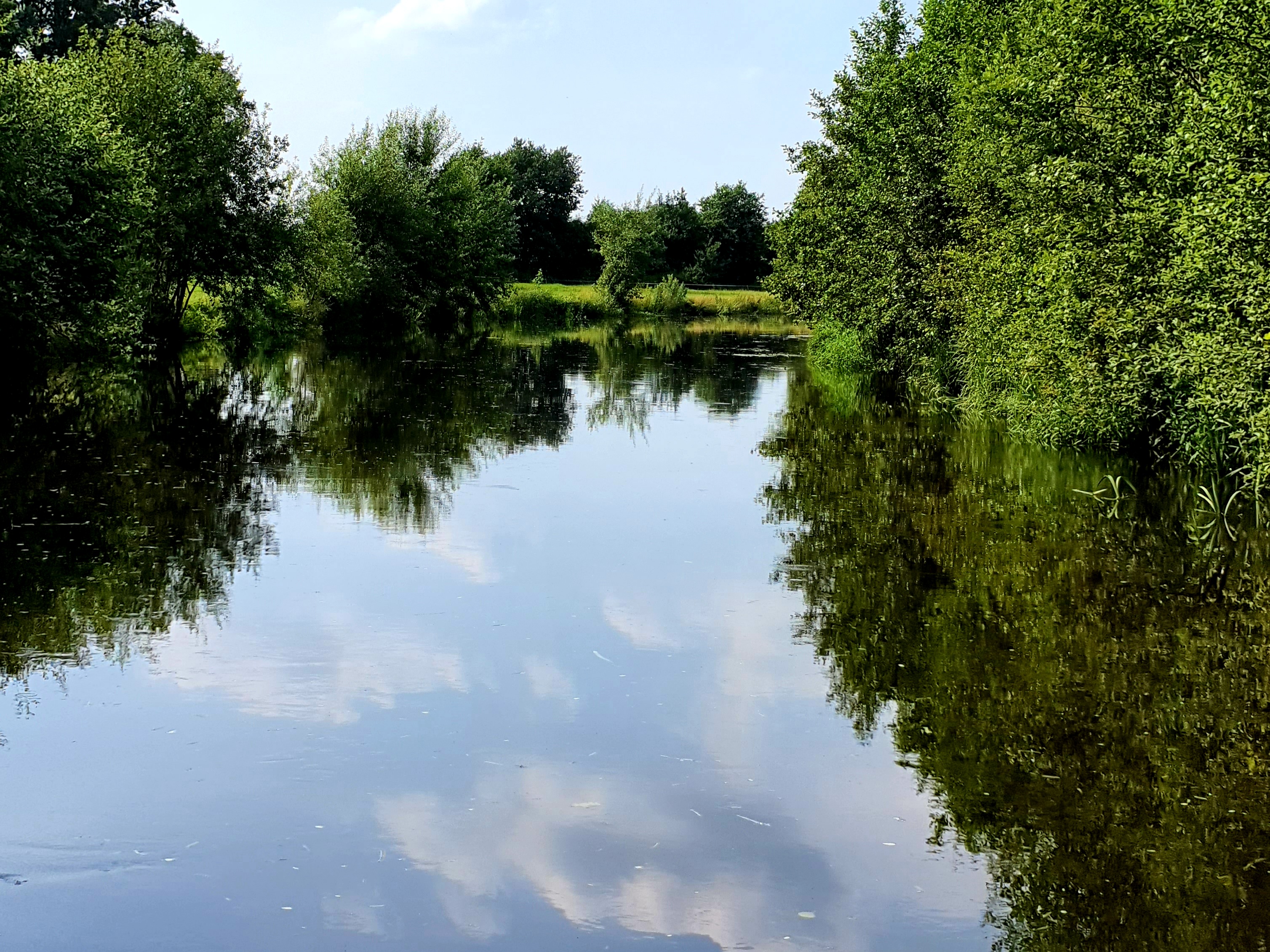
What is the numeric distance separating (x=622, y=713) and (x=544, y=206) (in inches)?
3657

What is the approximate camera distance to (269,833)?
6480mm

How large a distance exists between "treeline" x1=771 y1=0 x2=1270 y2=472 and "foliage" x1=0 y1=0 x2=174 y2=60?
36.4 meters

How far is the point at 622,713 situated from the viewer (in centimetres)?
852

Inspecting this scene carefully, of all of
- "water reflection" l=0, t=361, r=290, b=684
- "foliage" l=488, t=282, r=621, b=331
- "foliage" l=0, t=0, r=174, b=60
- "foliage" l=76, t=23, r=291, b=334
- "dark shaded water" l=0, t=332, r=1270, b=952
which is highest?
"foliage" l=0, t=0, r=174, b=60

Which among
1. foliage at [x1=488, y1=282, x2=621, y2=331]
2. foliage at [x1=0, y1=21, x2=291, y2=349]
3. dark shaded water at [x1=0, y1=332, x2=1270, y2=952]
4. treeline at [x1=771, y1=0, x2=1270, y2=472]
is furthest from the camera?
foliage at [x1=488, y1=282, x2=621, y2=331]

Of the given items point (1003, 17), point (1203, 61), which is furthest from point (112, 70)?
point (1203, 61)

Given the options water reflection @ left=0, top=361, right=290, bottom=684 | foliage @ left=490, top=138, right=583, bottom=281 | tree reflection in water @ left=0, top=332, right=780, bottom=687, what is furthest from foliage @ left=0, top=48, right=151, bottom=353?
foliage @ left=490, top=138, right=583, bottom=281

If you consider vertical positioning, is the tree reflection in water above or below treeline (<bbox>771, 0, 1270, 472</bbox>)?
below

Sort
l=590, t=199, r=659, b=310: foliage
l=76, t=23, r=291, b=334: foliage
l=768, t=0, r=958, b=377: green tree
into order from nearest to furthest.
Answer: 1. l=768, t=0, r=958, b=377: green tree
2. l=76, t=23, r=291, b=334: foliage
3. l=590, t=199, r=659, b=310: foliage

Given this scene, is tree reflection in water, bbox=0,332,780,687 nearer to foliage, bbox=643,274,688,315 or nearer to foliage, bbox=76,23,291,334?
foliage, bbox=76,23,291,334

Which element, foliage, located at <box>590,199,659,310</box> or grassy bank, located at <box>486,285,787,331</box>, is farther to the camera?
foliage, located at <box>590,199,659,310</box>

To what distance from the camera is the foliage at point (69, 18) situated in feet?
167

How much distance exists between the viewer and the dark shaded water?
589cm

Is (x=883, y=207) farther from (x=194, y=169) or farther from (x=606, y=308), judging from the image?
(x=606, y=308)
